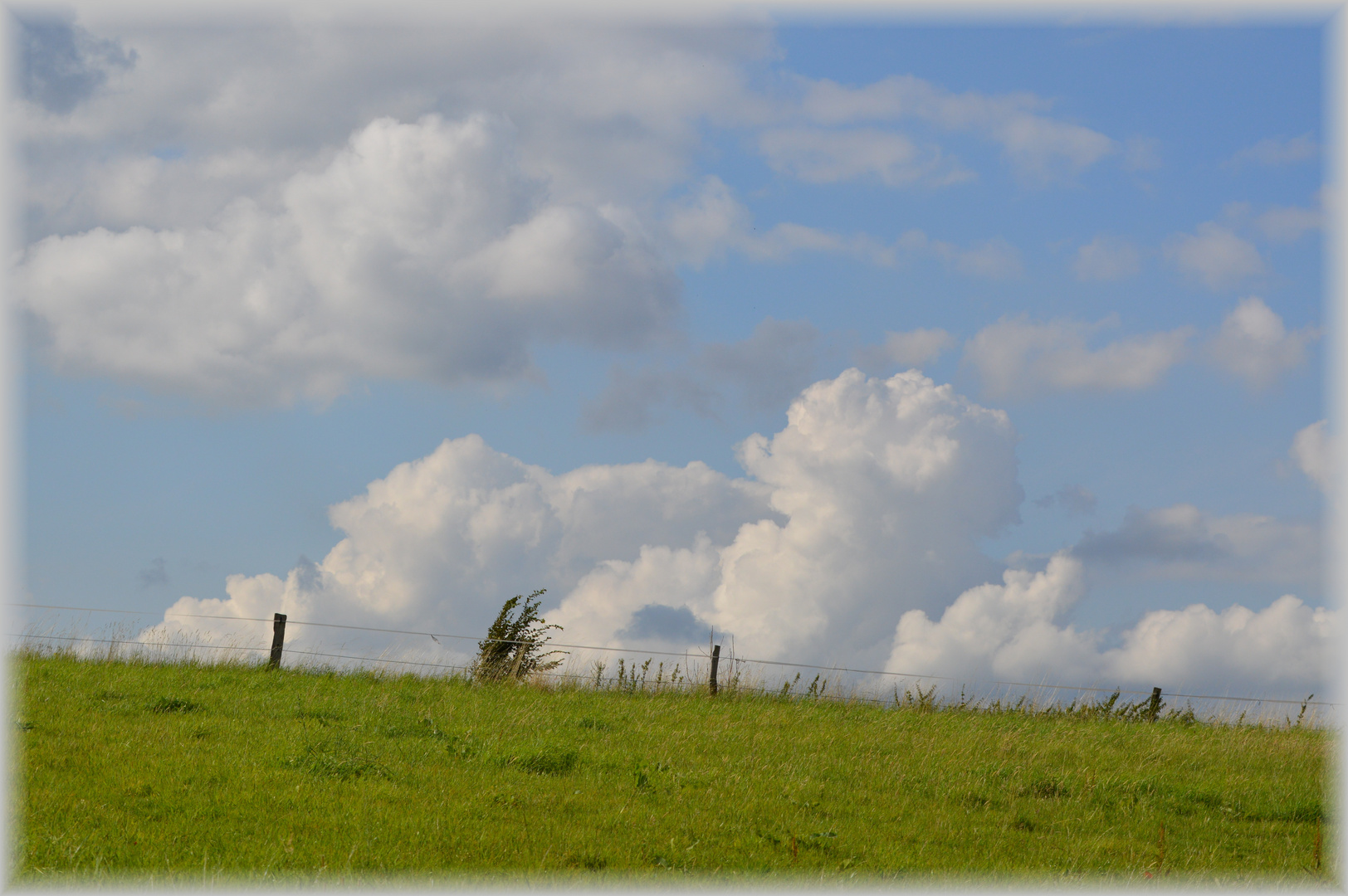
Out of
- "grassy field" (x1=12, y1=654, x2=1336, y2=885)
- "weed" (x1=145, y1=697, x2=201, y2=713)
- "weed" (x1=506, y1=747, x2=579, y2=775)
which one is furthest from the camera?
"weed" (x1=145, y1=697, x2=201, y2=713)

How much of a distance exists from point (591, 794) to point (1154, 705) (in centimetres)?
1832

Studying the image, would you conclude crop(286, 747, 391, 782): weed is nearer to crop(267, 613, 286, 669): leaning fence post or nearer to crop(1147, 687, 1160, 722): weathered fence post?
crop(267, 613, 286, 669): leaning fence post

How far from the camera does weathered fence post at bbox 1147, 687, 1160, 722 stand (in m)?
23.6

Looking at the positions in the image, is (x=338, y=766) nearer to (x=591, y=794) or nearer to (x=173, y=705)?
(x=591, y=794)

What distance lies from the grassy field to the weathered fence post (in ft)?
14.8

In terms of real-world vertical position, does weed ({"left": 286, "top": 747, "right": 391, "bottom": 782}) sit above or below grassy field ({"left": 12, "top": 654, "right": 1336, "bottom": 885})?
above

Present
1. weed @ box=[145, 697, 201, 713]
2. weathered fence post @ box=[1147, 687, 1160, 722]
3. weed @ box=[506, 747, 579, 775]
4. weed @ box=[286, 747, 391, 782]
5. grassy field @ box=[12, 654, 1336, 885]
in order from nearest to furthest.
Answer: grassy field @ box=[12, 654, 1336, 885] < weed @ box=[286, 747, 391, 782] < weed @ box=[506, 747, 579, 775] < weed @ box=[145, 697, 201, 713] < weathered fence post @ box=[1147, 687, 1160, 722]

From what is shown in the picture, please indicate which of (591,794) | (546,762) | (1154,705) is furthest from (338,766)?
(1154,705)

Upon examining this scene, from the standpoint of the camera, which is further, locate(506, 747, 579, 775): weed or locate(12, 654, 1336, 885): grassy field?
locate(506, 747, 579, 775): weed

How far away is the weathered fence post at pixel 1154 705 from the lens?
23609 mm

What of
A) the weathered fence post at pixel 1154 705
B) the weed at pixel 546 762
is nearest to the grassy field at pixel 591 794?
the weed at pixel 546 762

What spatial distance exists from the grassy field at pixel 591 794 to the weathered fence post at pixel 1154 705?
14.8ft

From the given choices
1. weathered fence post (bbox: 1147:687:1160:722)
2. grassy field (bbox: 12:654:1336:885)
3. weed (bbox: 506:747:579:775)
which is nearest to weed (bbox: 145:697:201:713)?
grassy field (bbox: 12:654:1336:885)

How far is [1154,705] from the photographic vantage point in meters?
23.8
